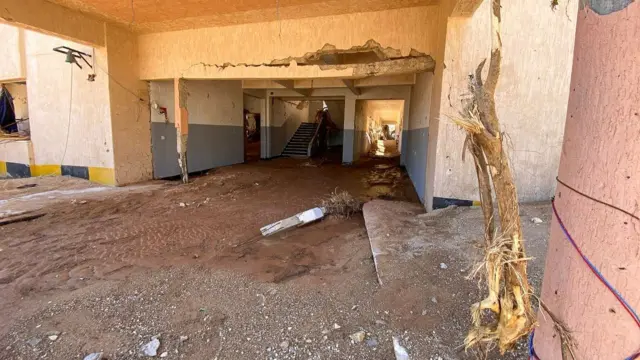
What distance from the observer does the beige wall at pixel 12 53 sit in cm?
729

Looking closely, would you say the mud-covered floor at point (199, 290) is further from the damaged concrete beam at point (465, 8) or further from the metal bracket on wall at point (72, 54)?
the metal bracket on wall at point (72, 54)

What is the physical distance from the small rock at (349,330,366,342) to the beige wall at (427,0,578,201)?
2.72 meters

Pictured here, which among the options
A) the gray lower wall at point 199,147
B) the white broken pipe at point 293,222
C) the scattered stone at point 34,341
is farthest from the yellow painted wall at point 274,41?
the scattered stone at point 34,341

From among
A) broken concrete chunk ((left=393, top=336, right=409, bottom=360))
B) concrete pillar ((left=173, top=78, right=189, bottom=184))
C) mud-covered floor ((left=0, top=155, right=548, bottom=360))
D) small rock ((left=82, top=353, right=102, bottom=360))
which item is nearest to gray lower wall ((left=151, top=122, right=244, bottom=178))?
concrete pillar ((left=173, top=78, right=189, bottom=184))

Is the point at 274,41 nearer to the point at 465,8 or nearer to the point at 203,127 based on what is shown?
the point at 465,8

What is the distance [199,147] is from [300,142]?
19.7ft

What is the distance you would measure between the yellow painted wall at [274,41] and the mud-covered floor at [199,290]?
3022 millimetres

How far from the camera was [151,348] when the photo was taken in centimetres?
183

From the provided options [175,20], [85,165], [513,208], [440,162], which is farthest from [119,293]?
[85,165]

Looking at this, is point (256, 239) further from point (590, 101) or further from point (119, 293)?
point (590, 101)

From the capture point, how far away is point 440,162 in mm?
4000

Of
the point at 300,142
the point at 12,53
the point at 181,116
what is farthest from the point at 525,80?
the point at 12,53

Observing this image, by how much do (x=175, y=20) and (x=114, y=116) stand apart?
8.07ft

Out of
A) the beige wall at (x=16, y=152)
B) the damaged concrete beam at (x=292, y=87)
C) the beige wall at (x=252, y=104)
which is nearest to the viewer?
the beige wall at (x=16, y=152)
